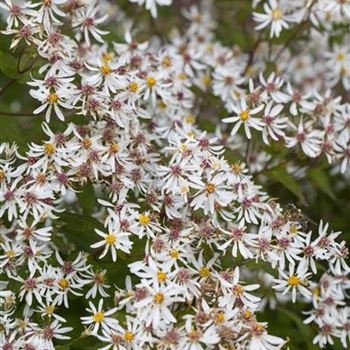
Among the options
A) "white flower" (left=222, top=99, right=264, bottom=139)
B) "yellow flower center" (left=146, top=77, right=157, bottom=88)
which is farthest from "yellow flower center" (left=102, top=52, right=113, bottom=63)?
"white flower" (left=222, top=99, right=264, bottom=139)

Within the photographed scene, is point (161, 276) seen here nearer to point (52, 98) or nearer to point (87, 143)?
point (87, 143)

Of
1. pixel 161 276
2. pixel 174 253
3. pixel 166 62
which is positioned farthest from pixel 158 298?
pixel 166 62

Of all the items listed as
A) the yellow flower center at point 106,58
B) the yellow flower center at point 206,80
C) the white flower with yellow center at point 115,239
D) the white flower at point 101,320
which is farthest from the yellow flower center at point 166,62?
the white flower at point 101,320

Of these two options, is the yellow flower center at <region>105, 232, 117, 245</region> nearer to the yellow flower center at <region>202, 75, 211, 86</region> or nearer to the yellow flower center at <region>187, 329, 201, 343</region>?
the yellow flower center at <region>187, 329, 201, 343</region>

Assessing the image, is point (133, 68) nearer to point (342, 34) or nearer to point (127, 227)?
point (127, 227)

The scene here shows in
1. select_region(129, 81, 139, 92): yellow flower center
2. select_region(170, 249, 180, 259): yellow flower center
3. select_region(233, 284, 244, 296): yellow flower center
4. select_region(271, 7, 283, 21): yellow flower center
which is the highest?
select_region(129, 81, 139, 92): yellow flower center

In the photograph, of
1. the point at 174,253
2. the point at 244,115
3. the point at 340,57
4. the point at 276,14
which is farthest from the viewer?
the point at 340,57

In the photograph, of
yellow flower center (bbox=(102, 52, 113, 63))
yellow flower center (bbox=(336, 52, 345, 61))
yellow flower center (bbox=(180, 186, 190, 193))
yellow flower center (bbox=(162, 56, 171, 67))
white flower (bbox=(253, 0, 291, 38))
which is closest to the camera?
yellow flower center (bbox=(180, 186, 190, 193))
